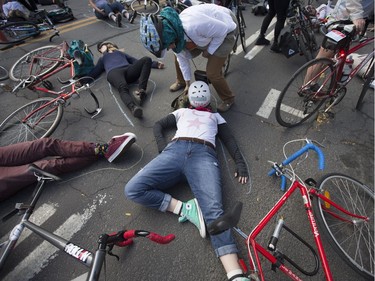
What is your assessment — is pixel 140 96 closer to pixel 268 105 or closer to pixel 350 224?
pixel 268 105

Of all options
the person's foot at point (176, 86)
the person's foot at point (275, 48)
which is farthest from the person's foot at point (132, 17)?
the person's foot at point (275, 48)

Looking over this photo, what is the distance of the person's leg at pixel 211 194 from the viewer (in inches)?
73.5

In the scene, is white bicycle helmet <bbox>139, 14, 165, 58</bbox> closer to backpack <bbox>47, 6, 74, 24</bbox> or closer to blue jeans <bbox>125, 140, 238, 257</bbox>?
blue jeans <bbox>125, 140, 238, 257</bbox>

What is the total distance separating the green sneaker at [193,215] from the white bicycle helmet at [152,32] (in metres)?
1.71

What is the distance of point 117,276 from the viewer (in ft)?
6.48

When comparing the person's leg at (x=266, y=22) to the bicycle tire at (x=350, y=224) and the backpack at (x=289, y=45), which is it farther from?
the bicycle tire at (x=350, y=224)

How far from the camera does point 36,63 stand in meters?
4.13

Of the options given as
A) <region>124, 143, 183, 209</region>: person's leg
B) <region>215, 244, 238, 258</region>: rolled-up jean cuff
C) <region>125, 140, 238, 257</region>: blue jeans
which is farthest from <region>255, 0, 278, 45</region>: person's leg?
<region>215, 244, 238, 258</region>: rolled-up jean cuff

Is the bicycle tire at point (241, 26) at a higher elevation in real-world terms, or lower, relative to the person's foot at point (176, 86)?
higher

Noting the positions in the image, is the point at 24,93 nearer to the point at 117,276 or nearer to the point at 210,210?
the point at 117,276

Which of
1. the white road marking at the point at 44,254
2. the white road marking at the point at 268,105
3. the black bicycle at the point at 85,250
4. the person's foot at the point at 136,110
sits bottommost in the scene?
the white road marking at the point at 268,105

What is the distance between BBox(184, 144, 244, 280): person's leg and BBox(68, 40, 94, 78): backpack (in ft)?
9.19

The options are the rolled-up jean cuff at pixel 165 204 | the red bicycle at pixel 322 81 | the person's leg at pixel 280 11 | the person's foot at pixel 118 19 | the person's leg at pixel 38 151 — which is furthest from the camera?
the person's foot at pixel 118 19

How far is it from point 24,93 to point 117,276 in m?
3.73
